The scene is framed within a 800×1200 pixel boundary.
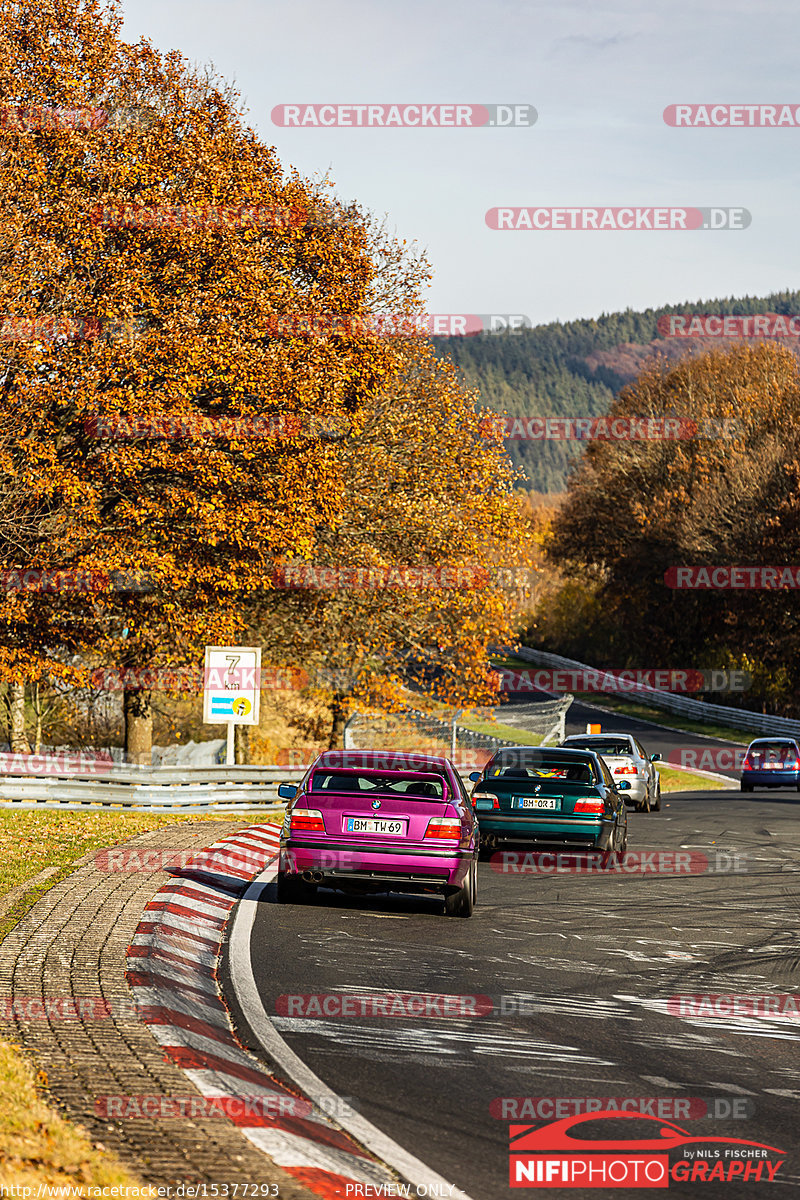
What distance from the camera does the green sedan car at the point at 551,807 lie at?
1496cm

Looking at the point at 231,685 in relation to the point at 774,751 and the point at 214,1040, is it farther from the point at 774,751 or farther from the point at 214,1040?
the point at 774,751

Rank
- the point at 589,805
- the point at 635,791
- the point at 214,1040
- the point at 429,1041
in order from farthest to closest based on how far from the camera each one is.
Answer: the point at 635,791 → the point at 589,805 → the point at 429,1041 → the point at 214,1040

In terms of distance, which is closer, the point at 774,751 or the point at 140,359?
the point at 140,359

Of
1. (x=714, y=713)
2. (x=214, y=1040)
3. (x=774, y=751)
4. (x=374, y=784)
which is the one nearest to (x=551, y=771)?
(x=374, y=784)

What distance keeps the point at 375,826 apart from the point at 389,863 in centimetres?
34

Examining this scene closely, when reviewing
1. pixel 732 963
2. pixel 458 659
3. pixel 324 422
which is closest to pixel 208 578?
pixel 324 422

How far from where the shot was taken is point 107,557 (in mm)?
21906

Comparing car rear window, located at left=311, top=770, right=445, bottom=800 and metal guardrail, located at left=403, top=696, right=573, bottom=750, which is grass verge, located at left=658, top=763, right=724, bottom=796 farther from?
car rear window, located at left=311, top=770, right=445, bottom=800

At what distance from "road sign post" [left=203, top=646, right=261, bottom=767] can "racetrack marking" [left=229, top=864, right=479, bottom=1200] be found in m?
11.5

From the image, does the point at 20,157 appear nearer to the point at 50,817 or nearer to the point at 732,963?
the point at 50,817

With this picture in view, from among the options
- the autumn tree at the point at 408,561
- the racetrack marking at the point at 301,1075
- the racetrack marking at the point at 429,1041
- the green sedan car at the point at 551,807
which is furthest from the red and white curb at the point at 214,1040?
the autumn tree at the point at 408,561

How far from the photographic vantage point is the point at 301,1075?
6184mm

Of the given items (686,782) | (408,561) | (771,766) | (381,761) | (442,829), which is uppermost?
(408,561)

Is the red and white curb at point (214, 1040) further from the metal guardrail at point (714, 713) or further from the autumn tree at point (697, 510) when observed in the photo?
the autumn tree at point (697, 510)
